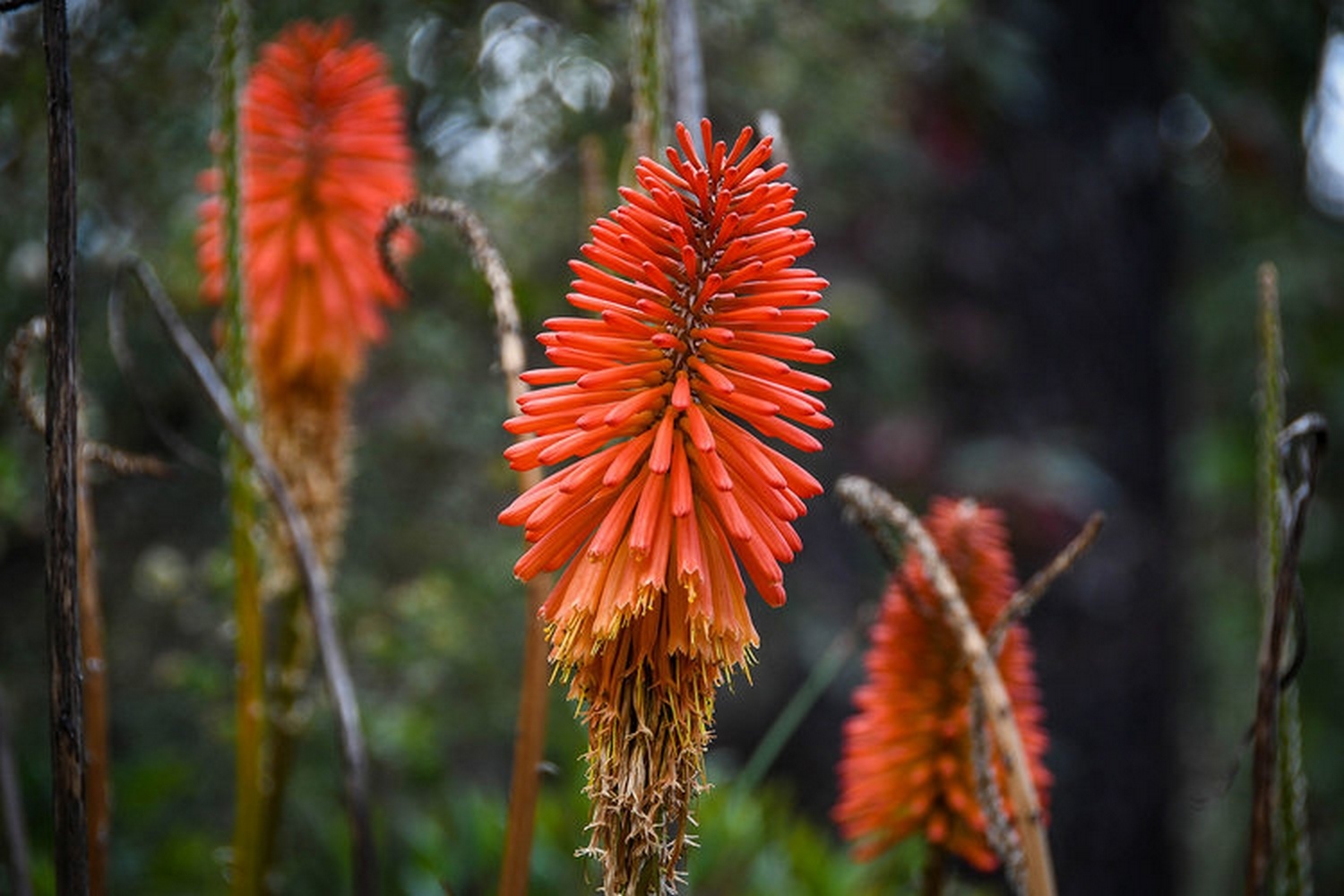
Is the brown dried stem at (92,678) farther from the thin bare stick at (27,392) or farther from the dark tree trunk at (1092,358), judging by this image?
the dark tree trunk at (1092,358)

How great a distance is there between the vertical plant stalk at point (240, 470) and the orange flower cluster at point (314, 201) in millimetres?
663

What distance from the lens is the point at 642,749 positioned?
3.77 ft

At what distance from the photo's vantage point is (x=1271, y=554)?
5.03 feet

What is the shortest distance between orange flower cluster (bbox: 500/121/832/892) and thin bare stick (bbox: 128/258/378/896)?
295mm

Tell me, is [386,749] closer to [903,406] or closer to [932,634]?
[932,634]

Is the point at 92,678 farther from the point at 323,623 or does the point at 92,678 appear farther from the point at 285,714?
the point at 285,714

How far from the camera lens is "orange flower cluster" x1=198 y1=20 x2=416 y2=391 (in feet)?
7.60

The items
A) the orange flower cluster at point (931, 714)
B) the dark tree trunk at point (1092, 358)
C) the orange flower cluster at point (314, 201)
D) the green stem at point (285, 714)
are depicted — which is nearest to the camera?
the orange flower cluster at point (931, 714)

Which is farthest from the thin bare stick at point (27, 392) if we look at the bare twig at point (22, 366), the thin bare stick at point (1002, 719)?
the thin bare stick at point (1002, 719)

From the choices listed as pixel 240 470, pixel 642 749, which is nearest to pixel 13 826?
A: pixel 240 470

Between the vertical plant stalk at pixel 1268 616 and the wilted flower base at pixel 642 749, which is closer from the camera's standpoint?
the wilted flower base at pixel 642 749

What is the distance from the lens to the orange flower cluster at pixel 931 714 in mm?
1755

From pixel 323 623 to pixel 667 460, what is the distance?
576mm

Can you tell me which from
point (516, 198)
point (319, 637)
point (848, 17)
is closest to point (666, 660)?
point (319, 637)
